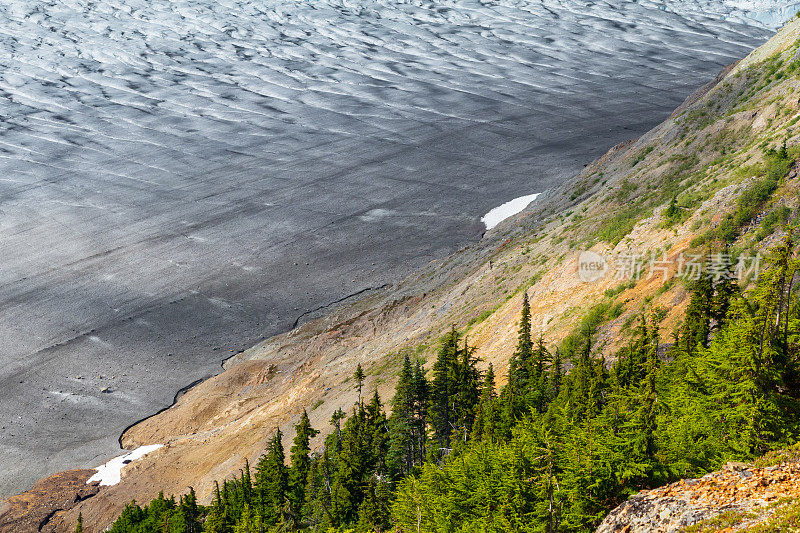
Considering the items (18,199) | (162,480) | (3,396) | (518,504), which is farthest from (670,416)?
(18,199)

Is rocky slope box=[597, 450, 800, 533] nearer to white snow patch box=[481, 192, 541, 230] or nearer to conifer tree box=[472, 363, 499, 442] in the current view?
conifer tree box=[472, 363, 499, 442]

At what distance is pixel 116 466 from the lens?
5650cm

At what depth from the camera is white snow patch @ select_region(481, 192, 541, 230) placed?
97.9 meters

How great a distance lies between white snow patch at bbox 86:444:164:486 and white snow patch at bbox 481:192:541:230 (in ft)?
181

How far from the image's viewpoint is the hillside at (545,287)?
39.2 meters

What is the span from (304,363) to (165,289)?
31.4 m

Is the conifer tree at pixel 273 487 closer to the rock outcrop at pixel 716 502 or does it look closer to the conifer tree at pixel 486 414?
the conifer tree at pixel 486 414

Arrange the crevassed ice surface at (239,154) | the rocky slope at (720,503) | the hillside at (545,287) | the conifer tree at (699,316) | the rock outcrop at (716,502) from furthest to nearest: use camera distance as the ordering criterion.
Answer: the crevassed ice surface at (239,154), the hillside at (545,287), the conifer tree at (699,316), the rock outcrop at (716,502), the rocky slope at (720,503)

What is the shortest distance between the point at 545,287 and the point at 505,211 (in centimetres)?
5436

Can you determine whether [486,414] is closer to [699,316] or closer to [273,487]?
[699,316]

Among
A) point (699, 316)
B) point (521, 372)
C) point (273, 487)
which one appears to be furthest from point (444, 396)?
point (699, 316)

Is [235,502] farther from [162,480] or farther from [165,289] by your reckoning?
[165,289]

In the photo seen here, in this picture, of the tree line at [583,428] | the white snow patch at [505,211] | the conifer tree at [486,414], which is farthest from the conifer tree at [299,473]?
the white snow patch at [505,211]

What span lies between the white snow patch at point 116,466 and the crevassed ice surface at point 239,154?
1585 millimetres
